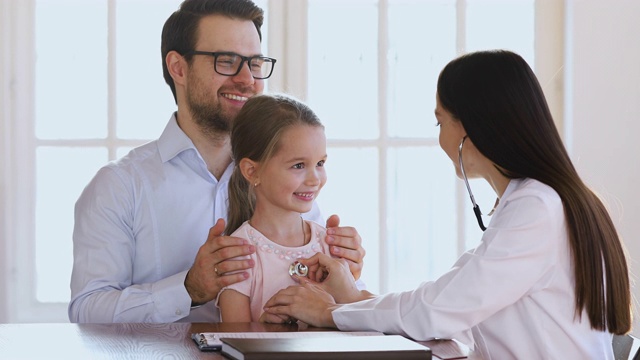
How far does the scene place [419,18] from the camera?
3570 millimetres

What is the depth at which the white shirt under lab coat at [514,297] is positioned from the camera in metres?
1.79

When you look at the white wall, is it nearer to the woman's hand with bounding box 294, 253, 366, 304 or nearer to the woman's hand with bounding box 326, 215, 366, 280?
the woman's hand with bounding box 326, 215, 366, 280

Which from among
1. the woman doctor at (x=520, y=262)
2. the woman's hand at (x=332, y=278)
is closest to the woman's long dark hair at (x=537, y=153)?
the woman doctor at (x=520, y=262)

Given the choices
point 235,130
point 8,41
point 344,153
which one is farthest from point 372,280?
point 8,41

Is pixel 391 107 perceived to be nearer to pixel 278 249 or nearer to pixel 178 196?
pixel 178 196

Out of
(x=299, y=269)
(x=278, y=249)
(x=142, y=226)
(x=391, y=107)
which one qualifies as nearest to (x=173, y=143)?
(x=142, y=226)

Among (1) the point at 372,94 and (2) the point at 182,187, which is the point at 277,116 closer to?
(2) the point at 182,187

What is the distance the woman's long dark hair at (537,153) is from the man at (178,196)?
59 cm

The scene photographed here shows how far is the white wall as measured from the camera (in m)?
3.43

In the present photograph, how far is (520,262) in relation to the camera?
1.79 metres

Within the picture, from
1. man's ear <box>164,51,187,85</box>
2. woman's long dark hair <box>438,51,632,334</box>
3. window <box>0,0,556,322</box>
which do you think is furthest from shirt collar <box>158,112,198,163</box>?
woman's long dark hair <box>438,51,632,334</box>

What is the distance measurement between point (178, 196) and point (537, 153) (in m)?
1.10

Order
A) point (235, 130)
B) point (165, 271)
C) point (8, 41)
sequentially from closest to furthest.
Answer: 1. point (235, 130)
2. point (165, 271)
3. point (8, 41)

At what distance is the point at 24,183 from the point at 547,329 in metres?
2.21
